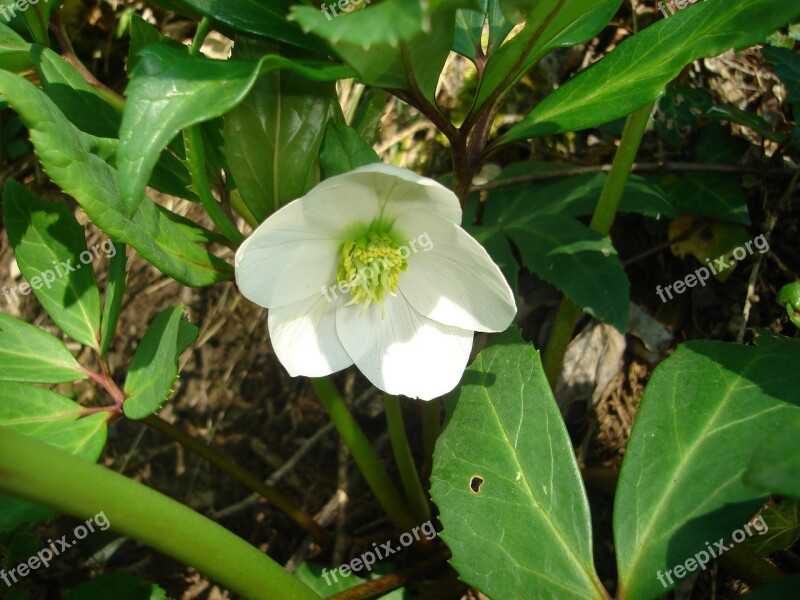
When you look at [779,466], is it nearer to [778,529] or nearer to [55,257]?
[778,529]

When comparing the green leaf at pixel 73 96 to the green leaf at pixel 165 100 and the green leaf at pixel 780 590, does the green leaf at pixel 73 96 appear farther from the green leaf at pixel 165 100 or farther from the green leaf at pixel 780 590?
the green leaf at pixel 780 590

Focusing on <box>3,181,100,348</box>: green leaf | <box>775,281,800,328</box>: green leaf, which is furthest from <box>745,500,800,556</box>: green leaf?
<box>3,181,100,348</box>: green leaf

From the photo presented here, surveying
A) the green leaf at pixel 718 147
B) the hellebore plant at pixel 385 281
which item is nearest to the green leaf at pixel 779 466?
the hellebore plant at pixel 385 281

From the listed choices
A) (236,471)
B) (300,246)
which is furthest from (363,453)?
(300,246)

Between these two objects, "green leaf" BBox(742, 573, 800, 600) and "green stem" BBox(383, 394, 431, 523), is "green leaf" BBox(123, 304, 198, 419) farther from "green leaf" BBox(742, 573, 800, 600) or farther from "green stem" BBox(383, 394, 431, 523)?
"green leaf" BBox(742, 573, 800, 600)

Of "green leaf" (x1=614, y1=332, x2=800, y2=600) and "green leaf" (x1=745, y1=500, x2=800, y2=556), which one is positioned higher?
"green leaf" (x1=614, y1=332, x2=800, y2=600)

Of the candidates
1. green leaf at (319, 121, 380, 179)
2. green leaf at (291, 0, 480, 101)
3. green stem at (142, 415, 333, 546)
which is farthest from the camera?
green stem at (142, 415, 333, 546)

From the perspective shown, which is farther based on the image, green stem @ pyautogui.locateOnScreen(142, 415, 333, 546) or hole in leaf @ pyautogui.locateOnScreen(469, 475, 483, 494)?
green stem @ pyautogui.locateOnScreen(142, 415, 333, 546)

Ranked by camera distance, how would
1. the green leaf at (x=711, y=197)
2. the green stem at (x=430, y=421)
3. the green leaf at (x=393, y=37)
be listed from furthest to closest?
the green leaf at (x=711, y=197) < the green stem at (x=430, y=421) < the green leaf at (x=393, y=37)

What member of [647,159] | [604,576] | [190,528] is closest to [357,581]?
[604,576]
